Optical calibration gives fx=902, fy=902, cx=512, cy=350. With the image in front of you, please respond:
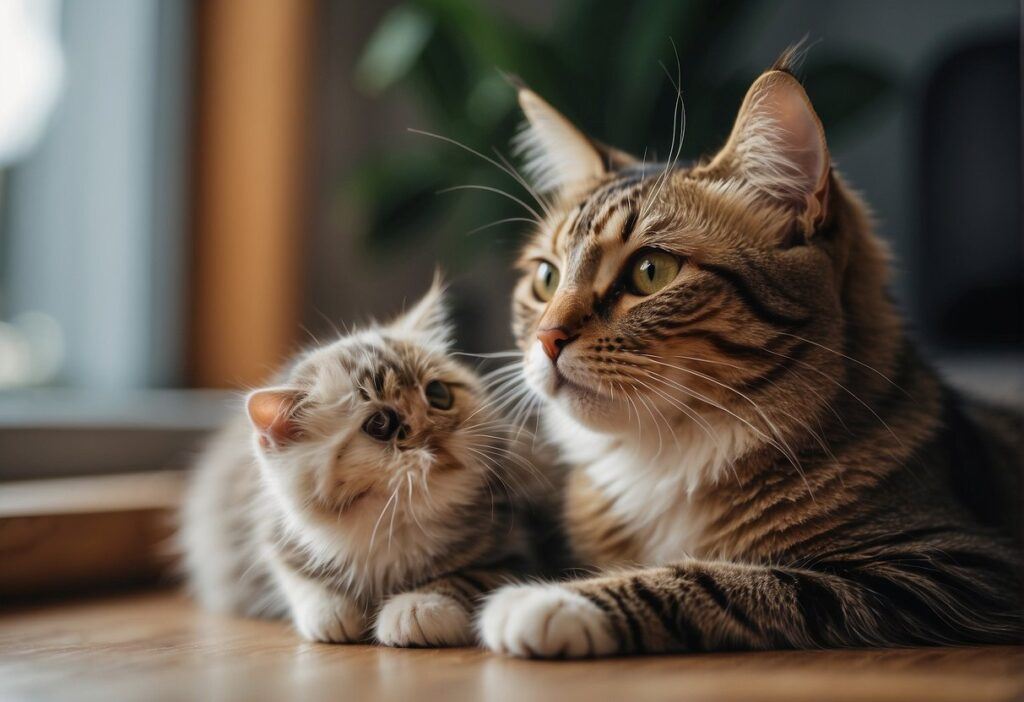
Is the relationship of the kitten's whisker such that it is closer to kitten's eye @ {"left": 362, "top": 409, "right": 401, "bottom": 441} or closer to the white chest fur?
kitten's eye @ {"left": 362, "top": 409, "right": 401, "bottom": 441}

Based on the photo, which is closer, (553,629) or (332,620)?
(553,629)

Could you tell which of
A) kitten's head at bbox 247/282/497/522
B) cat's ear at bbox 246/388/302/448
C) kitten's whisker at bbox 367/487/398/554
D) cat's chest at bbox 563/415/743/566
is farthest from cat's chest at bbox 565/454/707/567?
cat's ear at bbox 246/388/302/448

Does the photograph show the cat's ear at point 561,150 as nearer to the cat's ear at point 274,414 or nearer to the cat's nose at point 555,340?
the cat's nose at point 555,340

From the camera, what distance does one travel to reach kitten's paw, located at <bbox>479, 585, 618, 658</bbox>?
0.83 metres

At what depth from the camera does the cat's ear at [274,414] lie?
1.04 m

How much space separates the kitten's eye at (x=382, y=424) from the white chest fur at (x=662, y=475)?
0.21m

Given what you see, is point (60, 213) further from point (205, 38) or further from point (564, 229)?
point (564, 229)

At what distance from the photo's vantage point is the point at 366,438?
3.36 ft

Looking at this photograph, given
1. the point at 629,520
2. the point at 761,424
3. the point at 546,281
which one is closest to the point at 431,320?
the point at 546,281

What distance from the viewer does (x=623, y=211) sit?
1.11m

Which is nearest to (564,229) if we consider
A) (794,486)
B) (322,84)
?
(794,486)

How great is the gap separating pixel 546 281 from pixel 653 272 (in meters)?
0.19

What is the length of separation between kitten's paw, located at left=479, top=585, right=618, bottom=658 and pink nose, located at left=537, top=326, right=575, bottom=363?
0.28m

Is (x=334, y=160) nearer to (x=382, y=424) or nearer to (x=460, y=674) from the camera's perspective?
(x=382, y=424)
